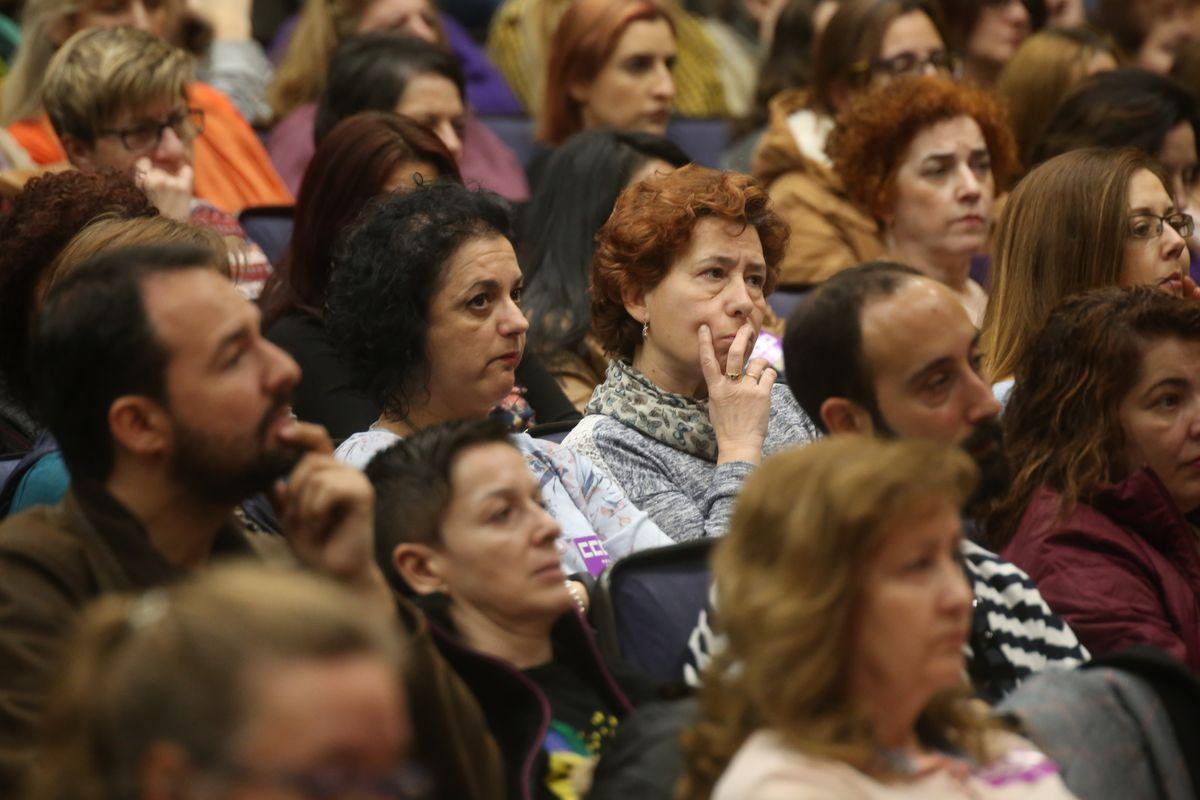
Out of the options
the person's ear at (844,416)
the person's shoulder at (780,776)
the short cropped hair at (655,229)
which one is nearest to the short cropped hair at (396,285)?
the short cropped hair at (655,229)

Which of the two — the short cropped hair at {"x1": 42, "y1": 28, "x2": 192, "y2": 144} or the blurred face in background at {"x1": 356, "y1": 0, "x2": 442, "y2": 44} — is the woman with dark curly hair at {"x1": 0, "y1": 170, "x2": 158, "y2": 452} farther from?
the blurred face in background at {"x1": 356, "y1": 0, "x2": 442, "y2": 44}

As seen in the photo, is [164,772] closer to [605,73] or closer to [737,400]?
[737,400]

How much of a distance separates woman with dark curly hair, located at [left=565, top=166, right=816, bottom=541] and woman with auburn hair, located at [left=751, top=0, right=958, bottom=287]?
4.24ft

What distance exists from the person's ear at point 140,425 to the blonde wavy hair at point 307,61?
3.01 m

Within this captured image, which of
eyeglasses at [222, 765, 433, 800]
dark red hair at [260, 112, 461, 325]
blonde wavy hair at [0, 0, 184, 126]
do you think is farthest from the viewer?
blonde wavy hair at [0, 0, 184, 126]

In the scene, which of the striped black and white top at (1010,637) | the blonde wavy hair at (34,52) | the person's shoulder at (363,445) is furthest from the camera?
the blonde wavy hair at (34,52)

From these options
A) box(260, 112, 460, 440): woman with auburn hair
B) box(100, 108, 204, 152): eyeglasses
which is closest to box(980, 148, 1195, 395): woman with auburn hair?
box(260, 112, 460, 440): woman with auburn hair

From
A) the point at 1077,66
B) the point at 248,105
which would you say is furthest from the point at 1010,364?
the point at 248,105

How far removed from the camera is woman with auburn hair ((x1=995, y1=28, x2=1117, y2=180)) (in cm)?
493

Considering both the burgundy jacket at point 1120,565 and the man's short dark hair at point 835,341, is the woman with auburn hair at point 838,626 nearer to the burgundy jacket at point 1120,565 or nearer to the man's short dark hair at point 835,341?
the man's short dark hair at point 835,341

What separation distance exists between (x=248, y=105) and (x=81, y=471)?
10.3 ft

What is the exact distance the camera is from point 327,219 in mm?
3365

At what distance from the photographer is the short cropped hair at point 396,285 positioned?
278 centimetres

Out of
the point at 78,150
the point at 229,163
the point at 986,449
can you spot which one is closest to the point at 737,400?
the point at 986,449
